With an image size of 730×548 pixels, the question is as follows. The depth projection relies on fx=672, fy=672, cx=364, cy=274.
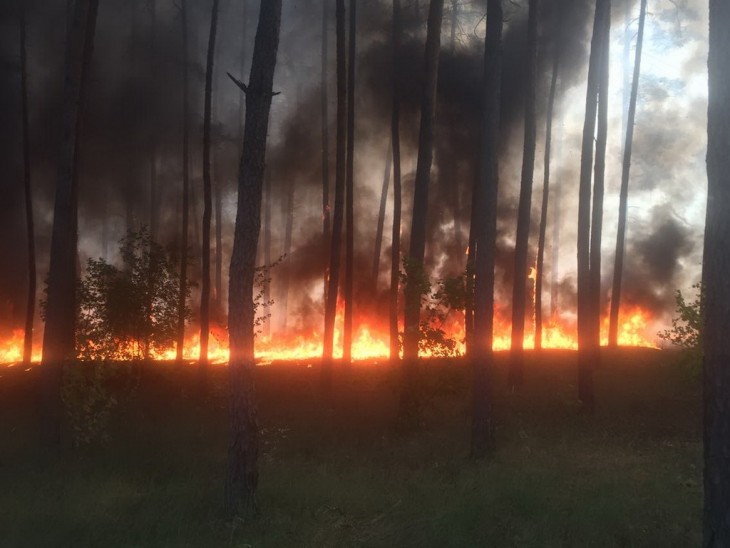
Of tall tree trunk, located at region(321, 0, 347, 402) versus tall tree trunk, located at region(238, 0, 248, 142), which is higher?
tall tree trunk, located at region(238, 0, 248, 142)

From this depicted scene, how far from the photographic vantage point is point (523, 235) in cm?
2070

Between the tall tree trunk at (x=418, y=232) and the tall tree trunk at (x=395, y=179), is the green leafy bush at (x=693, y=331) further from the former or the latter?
the tall tree trunk at (x=395, y=179)

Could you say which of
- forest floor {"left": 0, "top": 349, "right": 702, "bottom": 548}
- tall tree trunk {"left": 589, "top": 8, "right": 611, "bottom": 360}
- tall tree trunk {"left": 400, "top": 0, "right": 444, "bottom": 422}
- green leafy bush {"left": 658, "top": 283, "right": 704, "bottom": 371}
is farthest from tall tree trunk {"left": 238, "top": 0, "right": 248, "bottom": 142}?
green leafy bush {"left": 658, "top": 283, "right": 704, "bottom": 371}

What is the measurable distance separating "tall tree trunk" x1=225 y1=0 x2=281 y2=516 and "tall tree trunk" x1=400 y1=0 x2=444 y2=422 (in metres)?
6.00

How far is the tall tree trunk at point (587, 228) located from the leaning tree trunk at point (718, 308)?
11.3 m

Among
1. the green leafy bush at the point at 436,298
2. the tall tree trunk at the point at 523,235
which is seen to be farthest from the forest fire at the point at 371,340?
the green leafy bush at the point at 436,298

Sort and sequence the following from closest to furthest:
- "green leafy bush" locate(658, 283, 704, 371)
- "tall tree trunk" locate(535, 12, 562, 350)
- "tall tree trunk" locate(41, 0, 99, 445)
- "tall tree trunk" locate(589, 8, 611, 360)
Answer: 1. "tall tree trunk" locate(41, 0, 99, 445)
2. "green leafy bush" locate(658, 283, 704, 371)
3. "tall tree trunk" locate(589, 8, 611, 360)
4. "tall tree trunk" locate(535, 12, 562, 350)

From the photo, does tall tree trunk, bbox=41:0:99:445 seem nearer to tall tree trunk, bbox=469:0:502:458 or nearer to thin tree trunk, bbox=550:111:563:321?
tall tree trunk, bbox=469:0:502:458

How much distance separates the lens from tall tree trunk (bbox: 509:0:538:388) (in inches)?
803

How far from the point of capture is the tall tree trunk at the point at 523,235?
803 inches

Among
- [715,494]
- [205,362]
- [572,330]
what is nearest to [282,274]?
[572,330]

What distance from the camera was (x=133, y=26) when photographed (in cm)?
3547

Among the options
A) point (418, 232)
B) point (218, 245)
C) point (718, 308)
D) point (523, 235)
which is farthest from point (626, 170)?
point (718, 308)

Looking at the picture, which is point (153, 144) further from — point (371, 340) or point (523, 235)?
point (523, 235)
